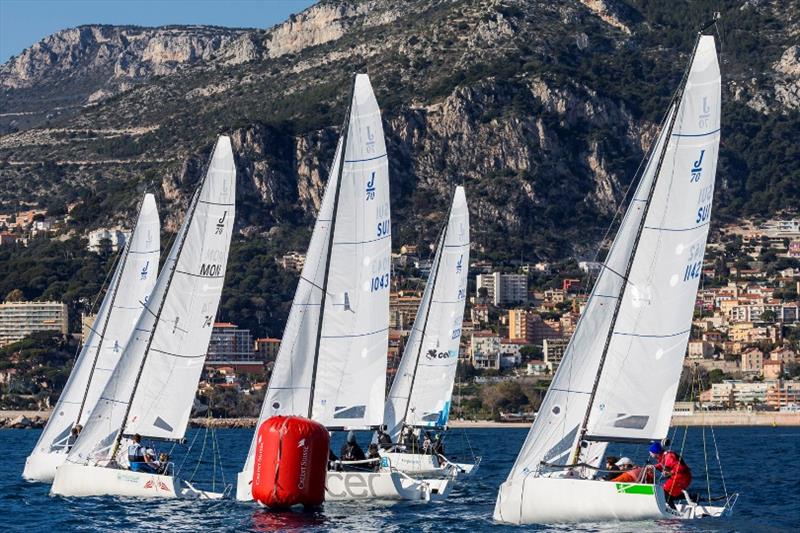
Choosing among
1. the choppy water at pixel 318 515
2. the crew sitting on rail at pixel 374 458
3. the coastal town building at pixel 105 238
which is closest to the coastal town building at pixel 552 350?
the coastal town building at pixel 105 238

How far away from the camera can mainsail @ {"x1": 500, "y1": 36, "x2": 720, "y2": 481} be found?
105ft

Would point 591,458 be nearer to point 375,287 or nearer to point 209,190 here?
point 375,287

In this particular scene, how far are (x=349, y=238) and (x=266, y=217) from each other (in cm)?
15573

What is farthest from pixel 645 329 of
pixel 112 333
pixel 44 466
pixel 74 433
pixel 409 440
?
pixel 44 466

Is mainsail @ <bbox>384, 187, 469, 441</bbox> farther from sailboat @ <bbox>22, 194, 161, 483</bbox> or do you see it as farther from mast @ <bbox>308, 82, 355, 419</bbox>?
mast @ <bbox>308, 82, 355, 419</bbox>

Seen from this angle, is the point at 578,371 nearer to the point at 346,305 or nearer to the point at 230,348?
the point at 346,305

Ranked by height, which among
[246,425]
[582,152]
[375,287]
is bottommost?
[246,425]

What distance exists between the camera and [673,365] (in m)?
32.2

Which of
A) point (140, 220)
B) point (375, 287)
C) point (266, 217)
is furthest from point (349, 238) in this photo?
point (266, 217)

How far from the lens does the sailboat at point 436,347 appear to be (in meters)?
49.6

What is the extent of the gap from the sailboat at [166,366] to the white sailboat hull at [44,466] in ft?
23.8

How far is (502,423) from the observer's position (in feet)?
435

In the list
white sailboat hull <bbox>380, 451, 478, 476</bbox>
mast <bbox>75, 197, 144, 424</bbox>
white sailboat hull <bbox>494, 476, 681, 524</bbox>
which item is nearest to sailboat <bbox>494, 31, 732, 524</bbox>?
white sailboat hull <bbox>494, 476, 681, 524</bbox>

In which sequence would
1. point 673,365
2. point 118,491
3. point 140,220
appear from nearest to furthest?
point 673,365
point 118,491
point 140,220
